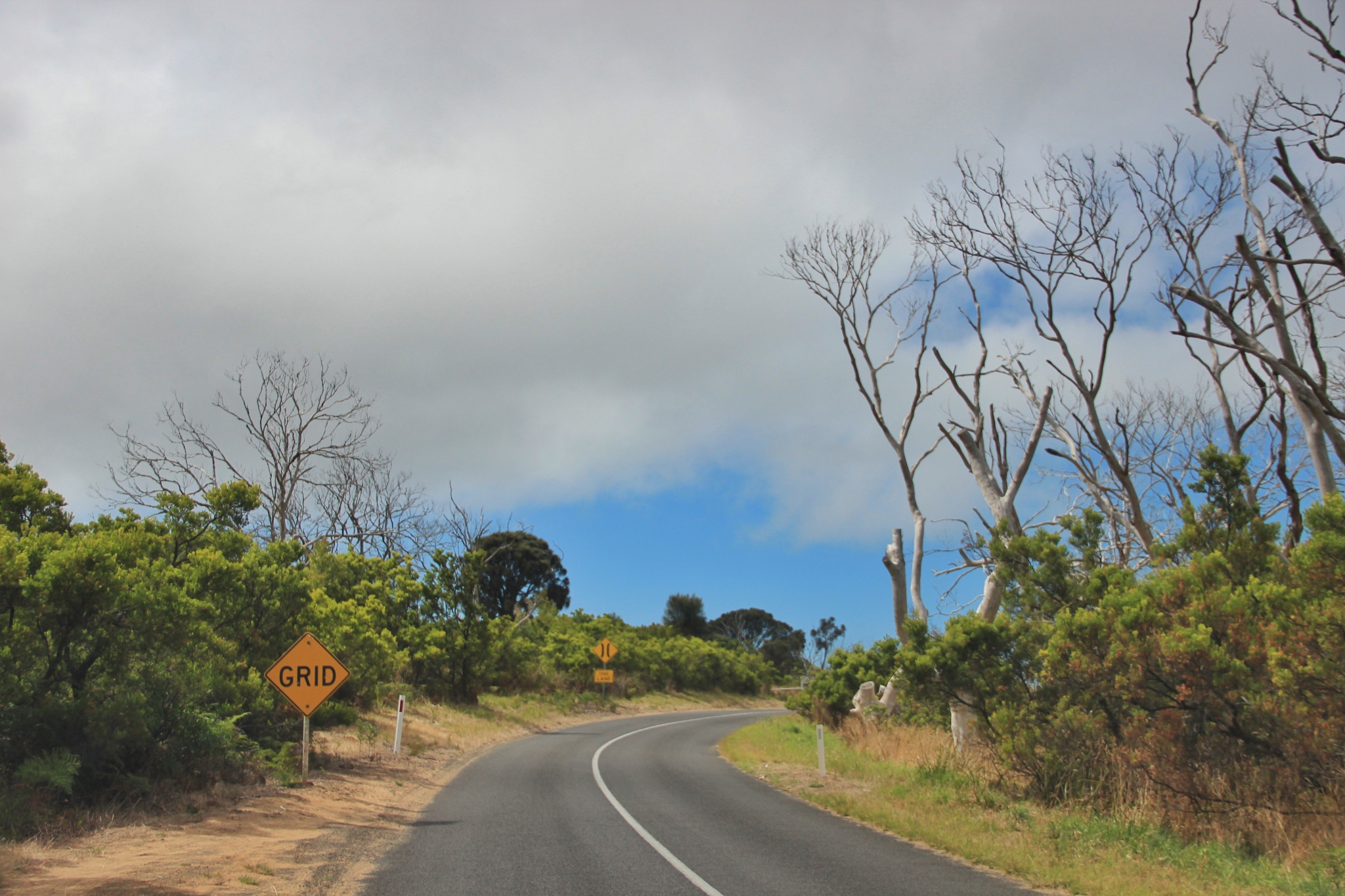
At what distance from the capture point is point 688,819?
1244cm

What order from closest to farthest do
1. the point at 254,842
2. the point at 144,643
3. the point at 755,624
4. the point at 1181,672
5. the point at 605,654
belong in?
the point at 1181,672 → the point at 254,842 → the point at 144,643 → the point at 605,654 → the point at 755,624

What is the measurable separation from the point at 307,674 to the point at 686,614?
71.0 meters

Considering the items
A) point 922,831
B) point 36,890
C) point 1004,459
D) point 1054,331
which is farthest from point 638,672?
point 36,890

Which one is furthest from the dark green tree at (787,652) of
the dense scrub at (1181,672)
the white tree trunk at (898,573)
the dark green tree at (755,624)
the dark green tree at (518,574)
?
the dense scrub at (1181,672)

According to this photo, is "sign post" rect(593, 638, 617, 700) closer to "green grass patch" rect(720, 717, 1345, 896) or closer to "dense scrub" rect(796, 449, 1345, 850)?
"green grass patch" rect(720, 717, 1345, 896)

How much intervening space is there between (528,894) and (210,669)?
7625 millimetres

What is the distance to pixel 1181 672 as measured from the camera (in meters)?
9.64

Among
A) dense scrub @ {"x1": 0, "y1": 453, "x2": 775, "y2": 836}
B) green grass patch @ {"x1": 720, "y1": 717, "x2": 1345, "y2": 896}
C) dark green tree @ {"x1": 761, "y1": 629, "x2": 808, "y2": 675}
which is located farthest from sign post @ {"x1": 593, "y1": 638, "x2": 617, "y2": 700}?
dark green tree @ {"x1": 761, "y1": 629, "x2": 808, "y2": 675}

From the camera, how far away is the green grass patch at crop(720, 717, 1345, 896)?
780cm

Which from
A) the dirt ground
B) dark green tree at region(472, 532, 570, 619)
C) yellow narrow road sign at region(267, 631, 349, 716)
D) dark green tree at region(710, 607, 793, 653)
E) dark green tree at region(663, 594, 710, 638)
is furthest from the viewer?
dark green tree at region(710, 607, 793, 653)

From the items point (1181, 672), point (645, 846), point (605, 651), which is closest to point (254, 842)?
point (645, 846)

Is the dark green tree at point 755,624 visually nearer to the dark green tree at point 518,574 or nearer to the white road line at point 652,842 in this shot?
the dark green tree at point 518,574

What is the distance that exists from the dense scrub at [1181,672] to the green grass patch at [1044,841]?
0.59 meters

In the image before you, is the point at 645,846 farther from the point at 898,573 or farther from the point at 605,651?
the point at 605,651
